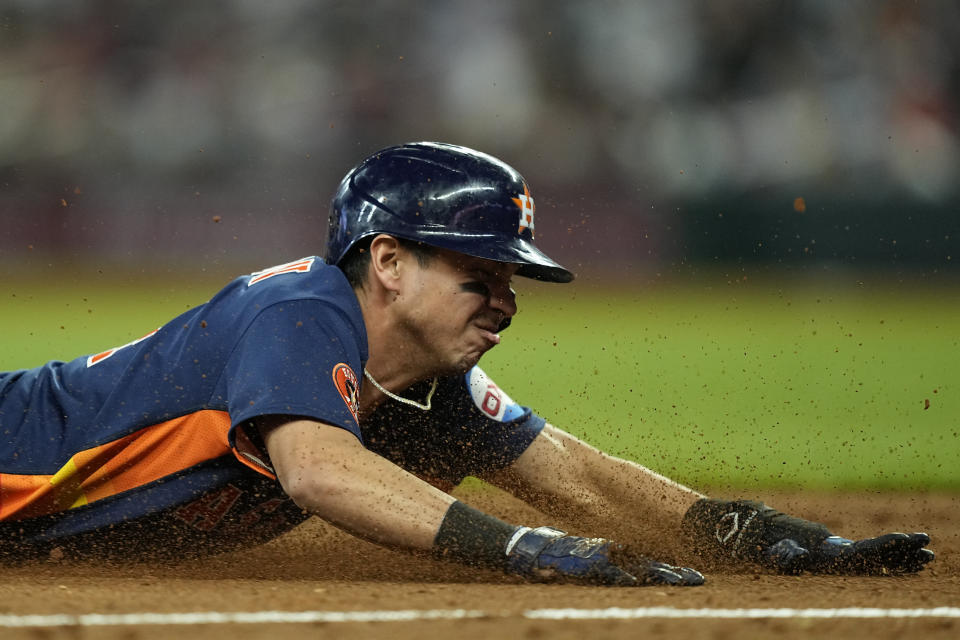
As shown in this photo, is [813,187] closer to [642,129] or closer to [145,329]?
[642,129]

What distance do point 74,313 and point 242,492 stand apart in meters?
12.7

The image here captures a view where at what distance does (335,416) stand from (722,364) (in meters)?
9.13

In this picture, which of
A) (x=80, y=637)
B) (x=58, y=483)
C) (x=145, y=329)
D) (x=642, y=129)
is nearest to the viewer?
(x=80, y=637)

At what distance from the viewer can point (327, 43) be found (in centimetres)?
1730

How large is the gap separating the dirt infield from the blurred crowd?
1320 cm

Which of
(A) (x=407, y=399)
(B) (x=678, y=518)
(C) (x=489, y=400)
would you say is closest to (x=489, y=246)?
(A) (x=407, y=399)

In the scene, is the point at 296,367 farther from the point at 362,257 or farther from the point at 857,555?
the point at 857,555

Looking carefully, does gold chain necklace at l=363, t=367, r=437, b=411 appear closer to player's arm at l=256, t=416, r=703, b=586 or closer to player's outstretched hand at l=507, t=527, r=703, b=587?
player's arm at l=256, t=416, r=703, b=586

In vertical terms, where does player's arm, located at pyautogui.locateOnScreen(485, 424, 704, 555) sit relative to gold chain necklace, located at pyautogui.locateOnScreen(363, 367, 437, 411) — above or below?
below

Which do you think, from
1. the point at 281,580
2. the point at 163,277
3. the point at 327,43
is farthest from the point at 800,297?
the point at 281,580

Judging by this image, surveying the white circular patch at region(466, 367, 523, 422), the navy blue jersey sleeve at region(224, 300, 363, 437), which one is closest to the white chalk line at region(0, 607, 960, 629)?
the navy blue jersey sleeve at region(224, 300, 363, 437)

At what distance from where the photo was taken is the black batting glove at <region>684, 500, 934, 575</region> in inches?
134

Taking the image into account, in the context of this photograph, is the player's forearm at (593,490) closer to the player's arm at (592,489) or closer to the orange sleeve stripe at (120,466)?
the player's arm at (592,489)

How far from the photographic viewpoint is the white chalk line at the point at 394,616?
2.51 metres
